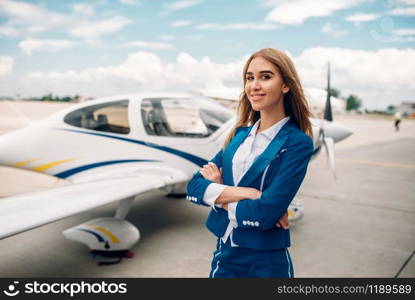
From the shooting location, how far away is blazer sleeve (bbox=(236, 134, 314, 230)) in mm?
1478

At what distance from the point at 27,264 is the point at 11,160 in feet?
5.84

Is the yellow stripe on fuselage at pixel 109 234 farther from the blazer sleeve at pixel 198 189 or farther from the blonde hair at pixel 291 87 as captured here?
the blonde hair at pixel 291 87

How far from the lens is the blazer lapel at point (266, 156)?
1521 mm

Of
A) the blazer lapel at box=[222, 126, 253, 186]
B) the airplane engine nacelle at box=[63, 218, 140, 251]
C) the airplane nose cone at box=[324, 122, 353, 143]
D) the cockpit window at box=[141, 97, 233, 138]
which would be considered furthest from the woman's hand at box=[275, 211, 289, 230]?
the airplane nose cone at box=[324, 122, 353, 143]

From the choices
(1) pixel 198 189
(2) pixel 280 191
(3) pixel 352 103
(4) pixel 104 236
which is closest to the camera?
(2) pixel 280 191

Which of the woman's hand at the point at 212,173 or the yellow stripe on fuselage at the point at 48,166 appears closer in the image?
the woman's hand at the point at 212,173

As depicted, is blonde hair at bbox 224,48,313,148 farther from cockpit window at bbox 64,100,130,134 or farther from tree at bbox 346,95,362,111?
tree at bbox 346,95,362,111

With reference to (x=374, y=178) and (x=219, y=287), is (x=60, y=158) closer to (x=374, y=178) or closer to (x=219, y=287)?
(x=219, y=287)

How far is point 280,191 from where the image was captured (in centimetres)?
148

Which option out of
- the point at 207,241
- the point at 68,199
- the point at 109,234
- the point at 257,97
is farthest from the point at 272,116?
the point at 207,241

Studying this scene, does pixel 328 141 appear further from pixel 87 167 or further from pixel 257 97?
pixel 257 97

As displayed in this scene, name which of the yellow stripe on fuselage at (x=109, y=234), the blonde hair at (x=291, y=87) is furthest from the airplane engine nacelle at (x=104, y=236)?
the blonde hair at (x=291, y=87)

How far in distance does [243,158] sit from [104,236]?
8.72 ft

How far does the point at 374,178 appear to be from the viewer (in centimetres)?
834
